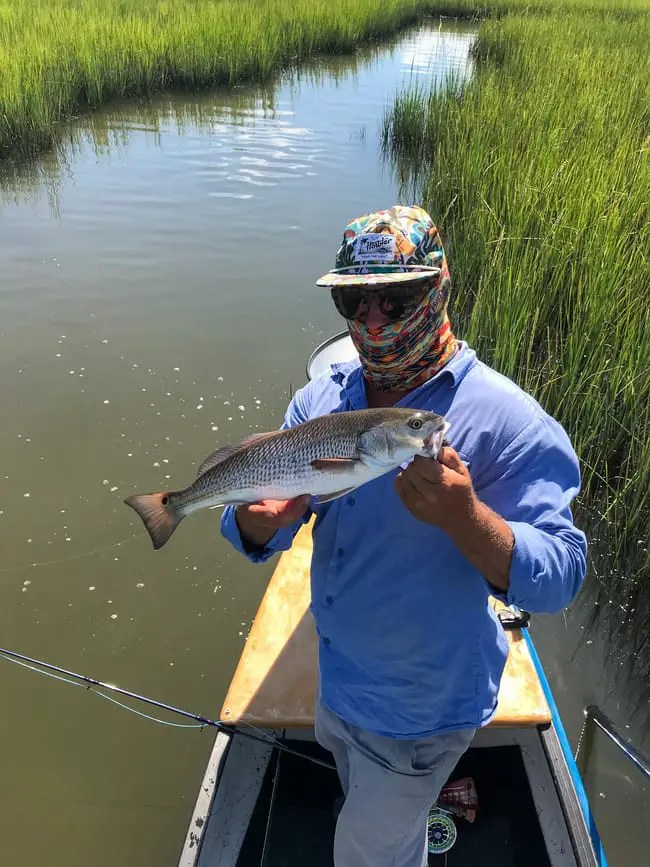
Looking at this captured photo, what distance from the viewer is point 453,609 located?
6.12ft

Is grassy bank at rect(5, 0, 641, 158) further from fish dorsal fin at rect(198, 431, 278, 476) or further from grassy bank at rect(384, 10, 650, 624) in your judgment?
fish dorsal fin at rect(198, 431, 278, 476)

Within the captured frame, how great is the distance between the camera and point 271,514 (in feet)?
6.34

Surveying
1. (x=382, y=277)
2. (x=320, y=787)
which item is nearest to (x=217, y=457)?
(x=382, y=277)

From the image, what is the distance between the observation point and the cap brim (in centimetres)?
171

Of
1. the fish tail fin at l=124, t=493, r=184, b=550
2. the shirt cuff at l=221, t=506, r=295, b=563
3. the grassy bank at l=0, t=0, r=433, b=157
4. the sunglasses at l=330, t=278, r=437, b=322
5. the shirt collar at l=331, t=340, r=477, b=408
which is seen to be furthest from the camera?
the grassy bank at l=0, t=0, r=433, b=157

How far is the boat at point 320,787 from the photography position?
2.48 metres

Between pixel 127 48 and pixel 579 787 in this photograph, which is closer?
pixel 579 787

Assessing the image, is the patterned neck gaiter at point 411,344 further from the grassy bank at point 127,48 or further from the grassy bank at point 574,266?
the grassy bank at point 127,48

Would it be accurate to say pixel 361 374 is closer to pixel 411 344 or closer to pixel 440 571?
pixel 411 344

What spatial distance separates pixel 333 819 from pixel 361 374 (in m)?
2.13

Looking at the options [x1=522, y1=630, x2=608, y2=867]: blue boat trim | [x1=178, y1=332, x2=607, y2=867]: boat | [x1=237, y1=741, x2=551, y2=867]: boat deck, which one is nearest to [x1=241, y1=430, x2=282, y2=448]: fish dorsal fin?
[x1=178, y1=332, x2=607, y2=867]: boat

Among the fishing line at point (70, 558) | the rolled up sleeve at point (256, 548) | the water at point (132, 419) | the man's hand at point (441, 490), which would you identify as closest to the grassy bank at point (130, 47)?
the water at point (132, 419)

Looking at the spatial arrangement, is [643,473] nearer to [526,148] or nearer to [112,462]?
[112,462]

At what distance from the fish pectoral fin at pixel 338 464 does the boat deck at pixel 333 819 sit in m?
1.78
